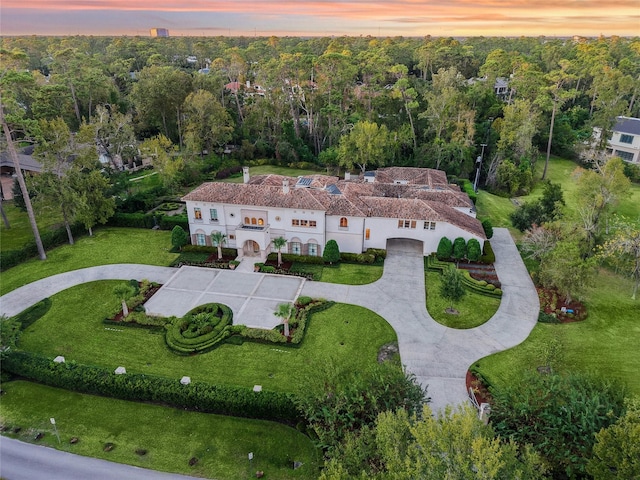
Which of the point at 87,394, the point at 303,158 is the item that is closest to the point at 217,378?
the point at 87,394

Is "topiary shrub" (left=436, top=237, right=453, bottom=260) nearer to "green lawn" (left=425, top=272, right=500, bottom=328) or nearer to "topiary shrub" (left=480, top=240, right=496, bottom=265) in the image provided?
"topiary shrub" (left=480, top=240, right=496, bottom=265)

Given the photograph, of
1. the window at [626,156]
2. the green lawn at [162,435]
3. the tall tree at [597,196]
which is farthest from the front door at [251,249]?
the window at [626,156]

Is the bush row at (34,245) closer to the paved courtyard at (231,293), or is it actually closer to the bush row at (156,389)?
the paved courtyard at (231,293)

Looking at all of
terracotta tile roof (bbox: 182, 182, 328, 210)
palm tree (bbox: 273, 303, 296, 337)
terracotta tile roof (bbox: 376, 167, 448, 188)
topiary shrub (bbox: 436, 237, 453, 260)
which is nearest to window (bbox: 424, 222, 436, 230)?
topiary shrub (bbox: 436, 237, 453, 260)

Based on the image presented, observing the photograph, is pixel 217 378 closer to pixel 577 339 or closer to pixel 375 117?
pixel 577 339

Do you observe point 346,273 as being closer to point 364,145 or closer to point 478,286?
point 478,286
